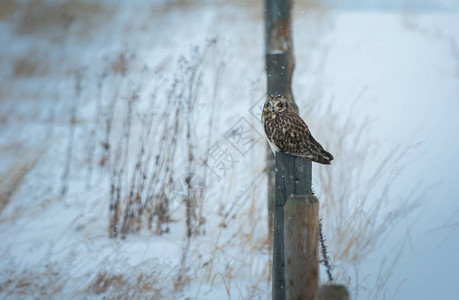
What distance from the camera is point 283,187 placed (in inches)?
64.2

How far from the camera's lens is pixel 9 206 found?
3410mm

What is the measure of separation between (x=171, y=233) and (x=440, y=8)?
297 cm

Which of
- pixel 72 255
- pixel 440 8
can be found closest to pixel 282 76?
pixel 72 255

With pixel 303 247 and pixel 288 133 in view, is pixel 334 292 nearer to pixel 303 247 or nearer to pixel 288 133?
pixel 303 247

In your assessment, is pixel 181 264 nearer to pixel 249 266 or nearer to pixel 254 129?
pixel 249 266

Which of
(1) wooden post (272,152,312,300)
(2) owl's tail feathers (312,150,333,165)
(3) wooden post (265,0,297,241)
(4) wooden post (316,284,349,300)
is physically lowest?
(4) wooden post (316,284,349,300)

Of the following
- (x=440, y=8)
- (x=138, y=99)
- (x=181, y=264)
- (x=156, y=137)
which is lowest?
(x=181, y=264)

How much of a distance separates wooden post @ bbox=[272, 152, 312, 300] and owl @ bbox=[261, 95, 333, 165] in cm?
5

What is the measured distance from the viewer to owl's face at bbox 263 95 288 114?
6.18 feet

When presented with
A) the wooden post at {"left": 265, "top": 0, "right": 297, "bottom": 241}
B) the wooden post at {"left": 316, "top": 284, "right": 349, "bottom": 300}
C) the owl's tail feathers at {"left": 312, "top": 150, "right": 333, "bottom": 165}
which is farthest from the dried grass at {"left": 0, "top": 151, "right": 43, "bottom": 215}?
the wooden post at {"left": 316, "top": 284, "right": 349, "bottom": 300}

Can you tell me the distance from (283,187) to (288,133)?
24cm

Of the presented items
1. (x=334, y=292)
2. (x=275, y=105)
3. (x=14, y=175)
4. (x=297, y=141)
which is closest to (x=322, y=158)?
(x=297, y=141)

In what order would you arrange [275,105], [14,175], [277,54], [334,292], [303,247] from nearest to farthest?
[334,292] < [303,247] < [275,105] < [277,54] < [14,175]

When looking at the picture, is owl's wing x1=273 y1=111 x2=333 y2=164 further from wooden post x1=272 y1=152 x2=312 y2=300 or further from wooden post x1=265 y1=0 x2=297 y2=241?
wooden post x1=265 y1=0 x2=297 y2=241
